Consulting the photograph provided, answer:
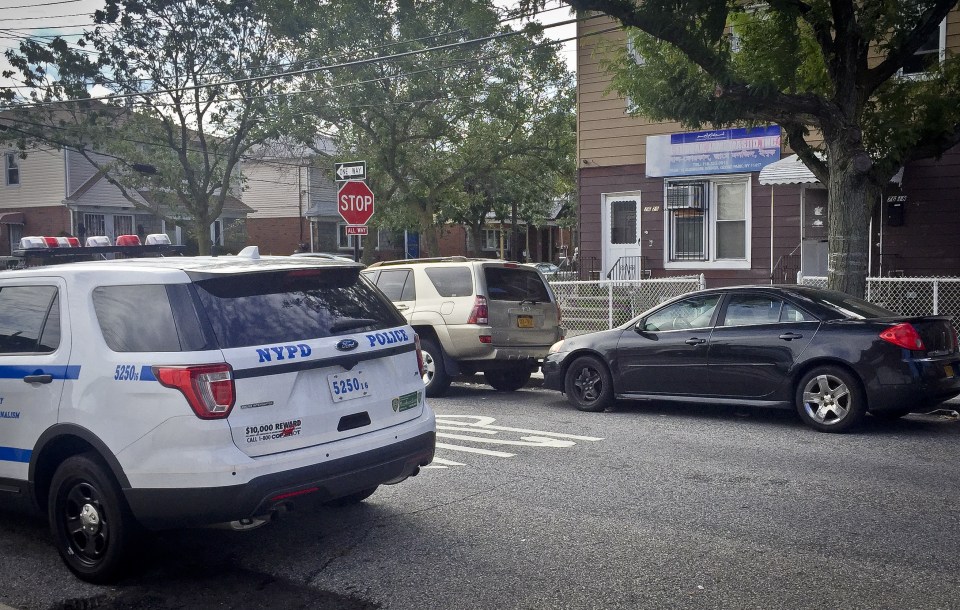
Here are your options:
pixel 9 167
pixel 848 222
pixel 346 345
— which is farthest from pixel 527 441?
pixel 9 167

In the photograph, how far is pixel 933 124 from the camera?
1141 cm

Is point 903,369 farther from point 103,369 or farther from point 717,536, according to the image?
point 103,369

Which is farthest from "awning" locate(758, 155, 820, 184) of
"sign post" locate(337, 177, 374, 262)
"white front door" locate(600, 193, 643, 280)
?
"sign post" locate(337, 177, 374, 262)

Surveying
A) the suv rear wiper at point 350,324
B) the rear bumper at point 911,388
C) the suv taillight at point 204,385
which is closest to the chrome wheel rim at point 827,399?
the rear bumper at point 911,388

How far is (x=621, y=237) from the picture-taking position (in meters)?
20.1

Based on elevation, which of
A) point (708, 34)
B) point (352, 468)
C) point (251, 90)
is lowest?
point (352, 468)

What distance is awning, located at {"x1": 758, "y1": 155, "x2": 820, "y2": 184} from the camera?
1559 cm

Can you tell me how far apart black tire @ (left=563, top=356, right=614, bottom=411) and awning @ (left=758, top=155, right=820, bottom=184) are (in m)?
6.87

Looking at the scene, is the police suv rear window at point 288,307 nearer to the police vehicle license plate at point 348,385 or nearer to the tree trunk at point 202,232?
the police vehicle license plate at point 348,385

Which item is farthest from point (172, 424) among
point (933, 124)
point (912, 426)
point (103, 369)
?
point (933, 124)

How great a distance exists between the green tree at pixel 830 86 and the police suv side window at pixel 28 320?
6580mm

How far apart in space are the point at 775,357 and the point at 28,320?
6.77 meters

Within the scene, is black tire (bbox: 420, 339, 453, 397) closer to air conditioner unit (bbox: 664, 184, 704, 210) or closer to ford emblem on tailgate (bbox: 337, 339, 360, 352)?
ford emblem on tailgate (bbox: 337, 339, 360, 352)

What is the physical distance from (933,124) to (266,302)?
944 cm
